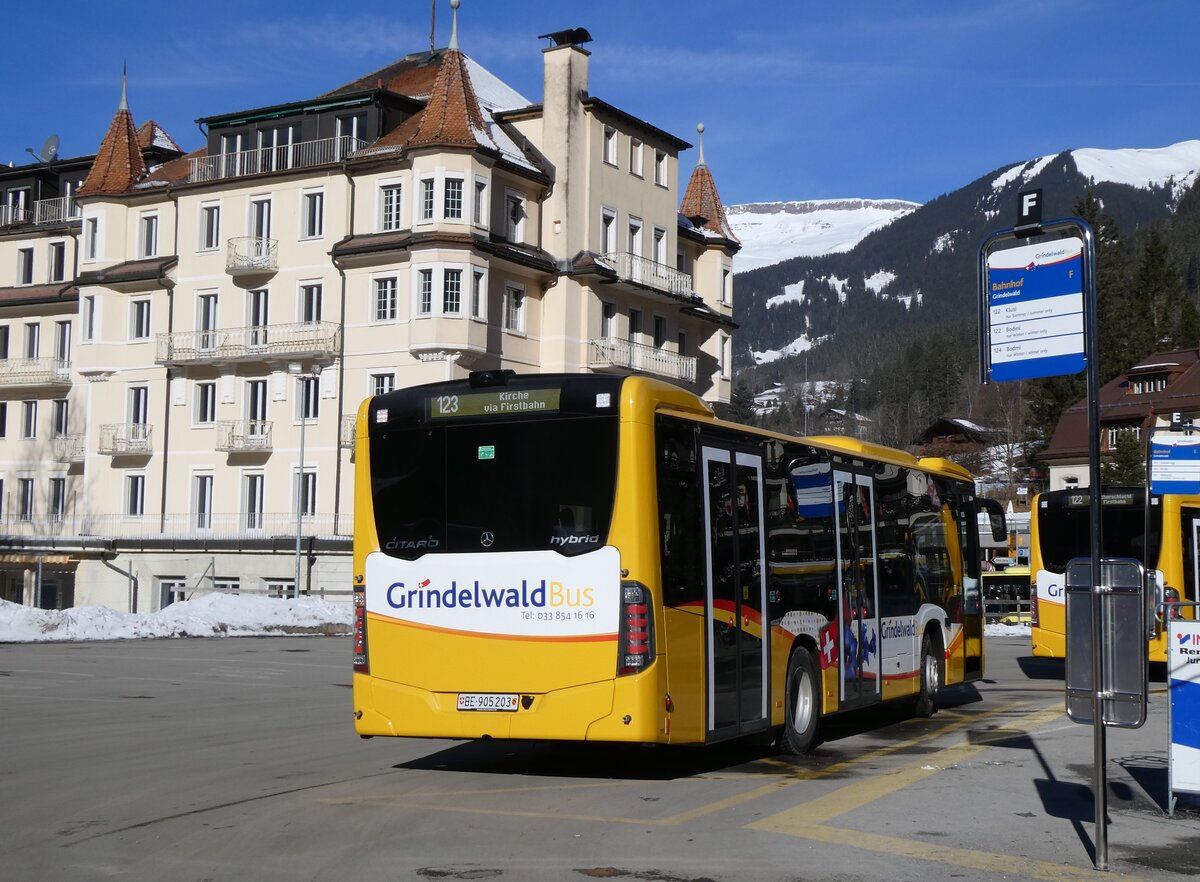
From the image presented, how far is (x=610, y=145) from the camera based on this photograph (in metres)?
57.8

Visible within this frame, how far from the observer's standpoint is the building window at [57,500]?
62.7 meters

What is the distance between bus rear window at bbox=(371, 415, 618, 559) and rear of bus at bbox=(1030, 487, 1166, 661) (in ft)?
49.7

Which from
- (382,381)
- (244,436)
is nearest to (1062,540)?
(382,381)

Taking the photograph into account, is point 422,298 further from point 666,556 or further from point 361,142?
point 666,556

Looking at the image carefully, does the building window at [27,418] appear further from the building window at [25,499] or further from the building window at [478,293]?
the building window at [478,293]

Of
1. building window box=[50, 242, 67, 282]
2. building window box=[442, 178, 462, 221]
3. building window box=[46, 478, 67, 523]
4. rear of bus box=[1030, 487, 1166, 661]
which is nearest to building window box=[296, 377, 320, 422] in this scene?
building window box=[442, 178, 462, 221]

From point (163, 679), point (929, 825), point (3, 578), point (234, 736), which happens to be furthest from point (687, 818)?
point (3, 578)

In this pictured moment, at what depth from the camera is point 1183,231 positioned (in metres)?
175

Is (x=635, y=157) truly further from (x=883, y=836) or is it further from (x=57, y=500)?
(x=883, y=836)

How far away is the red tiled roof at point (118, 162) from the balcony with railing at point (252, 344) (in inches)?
287

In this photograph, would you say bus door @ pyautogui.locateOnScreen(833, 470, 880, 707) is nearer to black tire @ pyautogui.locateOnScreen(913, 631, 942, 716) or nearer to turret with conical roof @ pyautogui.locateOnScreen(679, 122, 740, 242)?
black tire @ pyautogui.locateOnScreen(913, 631, 942, 716)

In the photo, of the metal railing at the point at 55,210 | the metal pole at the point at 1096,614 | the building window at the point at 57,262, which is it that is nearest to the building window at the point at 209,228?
the metal railing at the point at 55,210

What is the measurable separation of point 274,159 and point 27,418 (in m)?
18.3

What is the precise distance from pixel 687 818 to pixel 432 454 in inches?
148
